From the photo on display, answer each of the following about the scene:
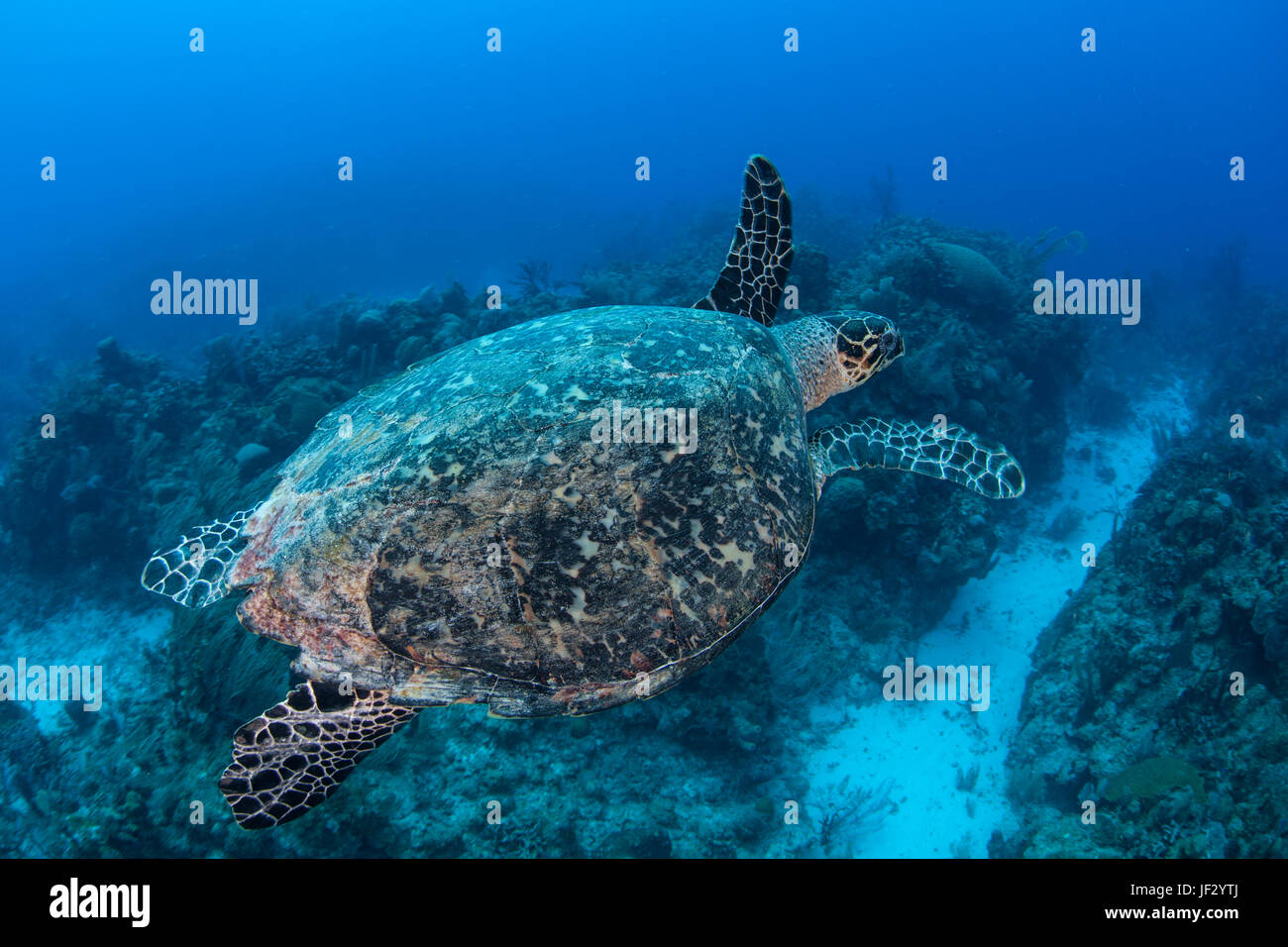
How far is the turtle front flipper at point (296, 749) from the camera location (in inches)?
111

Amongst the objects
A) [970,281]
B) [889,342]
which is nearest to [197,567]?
[889,342]

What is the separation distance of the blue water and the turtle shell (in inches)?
112

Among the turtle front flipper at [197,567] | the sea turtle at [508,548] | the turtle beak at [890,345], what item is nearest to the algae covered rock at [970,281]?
the turtle beak at [890,345]

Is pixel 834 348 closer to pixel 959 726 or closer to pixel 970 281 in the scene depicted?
pixel 959 726

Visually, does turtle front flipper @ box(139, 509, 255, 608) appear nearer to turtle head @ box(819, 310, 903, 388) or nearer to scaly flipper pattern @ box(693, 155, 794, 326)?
scaly flipper pattern @ box(693, 155, 794, 326)

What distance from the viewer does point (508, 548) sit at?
8.39ft

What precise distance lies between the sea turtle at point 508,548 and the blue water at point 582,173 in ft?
8.28

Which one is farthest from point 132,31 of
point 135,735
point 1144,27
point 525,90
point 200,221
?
point 1144,27

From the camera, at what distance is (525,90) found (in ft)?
262

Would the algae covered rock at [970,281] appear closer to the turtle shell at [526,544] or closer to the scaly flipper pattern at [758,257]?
the scaly flipper pattern at [758,257]

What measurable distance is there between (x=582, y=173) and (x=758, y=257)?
62.3 metres

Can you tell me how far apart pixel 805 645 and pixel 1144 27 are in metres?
125

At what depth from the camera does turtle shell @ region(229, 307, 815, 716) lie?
2.57m

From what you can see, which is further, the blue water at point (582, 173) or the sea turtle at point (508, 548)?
the blue water at point (582, 173)
